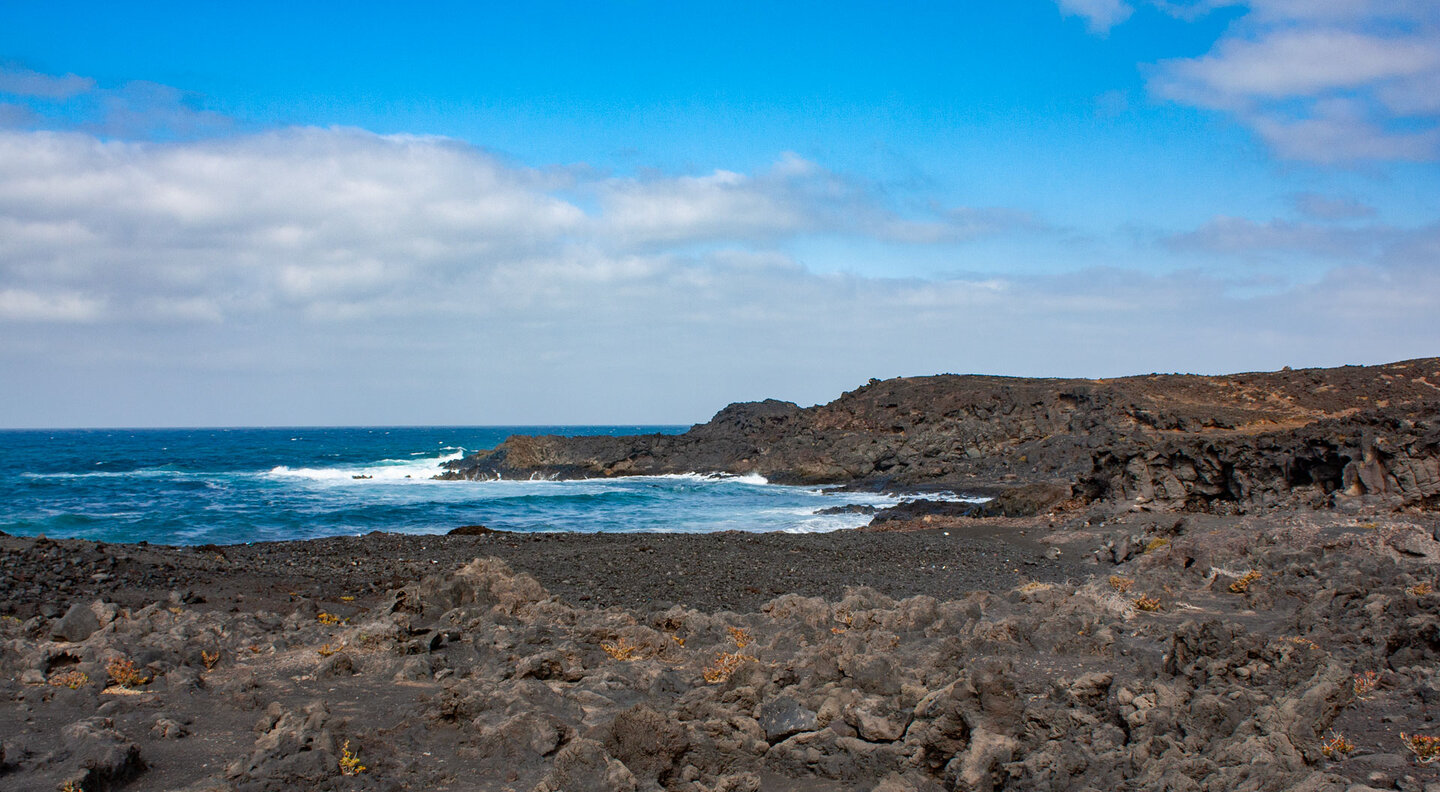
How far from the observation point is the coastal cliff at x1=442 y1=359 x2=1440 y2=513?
778 inches

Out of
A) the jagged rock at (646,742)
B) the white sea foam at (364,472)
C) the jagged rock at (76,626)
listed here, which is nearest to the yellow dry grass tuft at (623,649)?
the jagged rock at (646,742)

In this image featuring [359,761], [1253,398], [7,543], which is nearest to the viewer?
[359,761]

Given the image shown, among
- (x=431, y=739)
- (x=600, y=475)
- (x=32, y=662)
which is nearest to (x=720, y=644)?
(x=431, y=739)

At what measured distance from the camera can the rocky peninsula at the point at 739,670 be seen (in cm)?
533

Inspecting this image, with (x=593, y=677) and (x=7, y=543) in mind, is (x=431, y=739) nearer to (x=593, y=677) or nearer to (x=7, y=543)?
(x=593, y=677)

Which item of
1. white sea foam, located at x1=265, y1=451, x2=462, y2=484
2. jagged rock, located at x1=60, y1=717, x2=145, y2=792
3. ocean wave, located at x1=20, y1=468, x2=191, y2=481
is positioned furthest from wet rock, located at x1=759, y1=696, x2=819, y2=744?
ocean wave, located at x1=20, y1=468, x2=191, y2=481

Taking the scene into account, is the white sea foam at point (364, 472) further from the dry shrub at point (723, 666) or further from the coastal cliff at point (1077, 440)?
the dry shrub at point (723, 666)

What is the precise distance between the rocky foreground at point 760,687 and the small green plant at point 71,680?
0.02m

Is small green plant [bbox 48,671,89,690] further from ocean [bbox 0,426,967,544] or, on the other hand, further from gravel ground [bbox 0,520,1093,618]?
ocean [bbox 0,426,967,544]

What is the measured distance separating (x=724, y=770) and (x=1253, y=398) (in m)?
48.9

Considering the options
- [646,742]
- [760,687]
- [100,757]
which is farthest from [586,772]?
A: [100,757]

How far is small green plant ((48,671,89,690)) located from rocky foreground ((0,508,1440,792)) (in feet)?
0.08

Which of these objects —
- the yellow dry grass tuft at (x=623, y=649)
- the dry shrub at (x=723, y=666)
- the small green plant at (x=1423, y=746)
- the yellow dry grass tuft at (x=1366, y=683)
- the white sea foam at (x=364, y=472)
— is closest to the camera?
the small green plant at (x=1423, y=746)

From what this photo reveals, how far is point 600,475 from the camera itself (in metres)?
50.2
